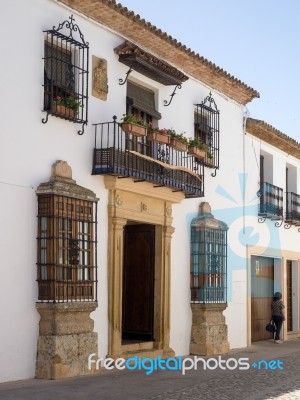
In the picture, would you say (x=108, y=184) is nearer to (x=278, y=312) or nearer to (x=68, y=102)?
(x=68, y=102)

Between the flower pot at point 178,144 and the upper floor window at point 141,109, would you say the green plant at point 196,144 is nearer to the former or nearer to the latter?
the flower pot at point 178,144

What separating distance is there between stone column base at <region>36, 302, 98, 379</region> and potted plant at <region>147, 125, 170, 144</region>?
10.2 feet

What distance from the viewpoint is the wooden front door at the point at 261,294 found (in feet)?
58.4

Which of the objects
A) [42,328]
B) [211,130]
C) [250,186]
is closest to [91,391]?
[42,328]

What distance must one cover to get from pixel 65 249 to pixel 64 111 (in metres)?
2.01

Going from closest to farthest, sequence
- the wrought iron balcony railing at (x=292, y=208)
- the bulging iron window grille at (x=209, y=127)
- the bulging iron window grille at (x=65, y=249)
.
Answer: the bulging iron window grille at (x=65, y=249), the bulging iron window grille at (x=209, y=127), the wrought iron balcony railing at (x=292, y=208)

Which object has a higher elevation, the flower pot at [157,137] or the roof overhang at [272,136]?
the roof overhang at [272,136]

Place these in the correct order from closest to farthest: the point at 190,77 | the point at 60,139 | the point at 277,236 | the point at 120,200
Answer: the point at 60,139, the point at 120,200, the point at 190,77, the point at 277,236

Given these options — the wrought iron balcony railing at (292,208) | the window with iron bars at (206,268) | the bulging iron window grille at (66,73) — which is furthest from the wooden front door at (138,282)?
the wrought iron balcony railing at (292,208)

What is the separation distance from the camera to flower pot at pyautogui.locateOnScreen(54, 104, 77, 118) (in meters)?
10.4

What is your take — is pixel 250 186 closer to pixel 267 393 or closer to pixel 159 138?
pixel 159 138

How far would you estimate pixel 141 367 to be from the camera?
11.9m

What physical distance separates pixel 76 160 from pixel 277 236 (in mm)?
9178

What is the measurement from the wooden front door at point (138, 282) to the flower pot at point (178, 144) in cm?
167
